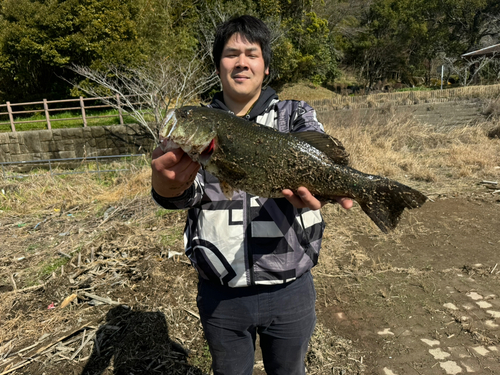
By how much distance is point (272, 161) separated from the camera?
6.90ft

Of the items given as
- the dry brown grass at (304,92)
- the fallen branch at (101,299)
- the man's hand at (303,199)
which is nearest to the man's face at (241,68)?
the man's hand at (303,199)

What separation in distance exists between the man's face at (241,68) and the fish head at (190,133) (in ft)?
0.98

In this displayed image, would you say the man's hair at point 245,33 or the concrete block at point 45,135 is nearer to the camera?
the man's hair at point 245,33

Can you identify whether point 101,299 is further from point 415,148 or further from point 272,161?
point 415,148

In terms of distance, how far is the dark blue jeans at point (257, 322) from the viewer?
6.89ft

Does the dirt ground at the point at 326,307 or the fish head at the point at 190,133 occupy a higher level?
the fish head at the point at 190,133

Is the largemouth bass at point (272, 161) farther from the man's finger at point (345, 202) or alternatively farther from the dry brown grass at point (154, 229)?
the dry brown grass at point (154, 229)

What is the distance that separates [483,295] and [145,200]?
23.2 ft

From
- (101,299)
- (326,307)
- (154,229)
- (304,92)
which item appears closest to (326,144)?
(326,307)

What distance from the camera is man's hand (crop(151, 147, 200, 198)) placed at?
1878 millimetres

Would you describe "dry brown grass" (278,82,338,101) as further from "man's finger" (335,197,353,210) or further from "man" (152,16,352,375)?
"man's finger" (335,197,353,210)

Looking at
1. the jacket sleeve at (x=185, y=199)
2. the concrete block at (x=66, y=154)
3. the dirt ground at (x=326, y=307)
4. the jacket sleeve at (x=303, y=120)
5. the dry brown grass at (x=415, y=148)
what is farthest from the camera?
the concrete block at (x=66, y=154)

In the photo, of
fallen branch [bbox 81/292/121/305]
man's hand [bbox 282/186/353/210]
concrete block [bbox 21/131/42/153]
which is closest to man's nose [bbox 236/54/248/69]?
man's hand [bbox 282/186/353/210]

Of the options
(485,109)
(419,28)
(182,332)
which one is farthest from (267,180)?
(419,28)
